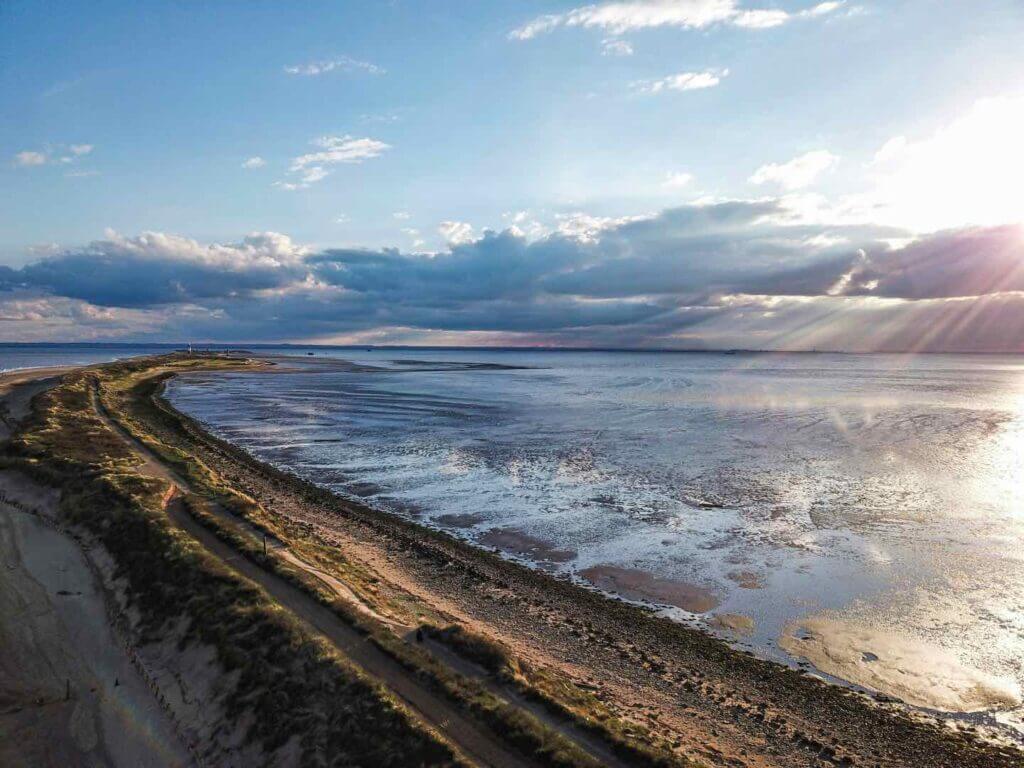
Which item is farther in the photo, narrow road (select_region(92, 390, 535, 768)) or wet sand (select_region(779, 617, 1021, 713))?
wet sand (select_region(779, 617, 1021, 713))

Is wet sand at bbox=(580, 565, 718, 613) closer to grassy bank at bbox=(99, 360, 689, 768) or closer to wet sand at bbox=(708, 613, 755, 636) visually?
wet sand at bbox=(708, 613, 755, 636)

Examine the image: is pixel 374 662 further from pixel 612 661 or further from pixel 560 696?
pixel 612 661

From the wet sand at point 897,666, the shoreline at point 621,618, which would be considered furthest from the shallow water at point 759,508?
the shoreline at point 621,618

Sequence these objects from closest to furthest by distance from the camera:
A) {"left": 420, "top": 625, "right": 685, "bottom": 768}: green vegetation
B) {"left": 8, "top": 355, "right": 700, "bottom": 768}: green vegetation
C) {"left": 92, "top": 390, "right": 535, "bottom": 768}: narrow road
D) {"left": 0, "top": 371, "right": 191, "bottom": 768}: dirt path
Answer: {"left": 92, "top": 390, "right": 535, "bottom": 768}: narrow road
{"left": 420, "top": 625, "right": 685, "bottom": 768}: green vegetation
{"left": 8, "top": 355, "right": 700, "bottom": 768}: green vegetation
{"left": 0, "top": 371, "right": 191, "bottom": 768}: dirt path

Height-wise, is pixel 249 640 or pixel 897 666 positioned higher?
pixel 249 640

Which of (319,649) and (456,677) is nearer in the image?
(456,677)

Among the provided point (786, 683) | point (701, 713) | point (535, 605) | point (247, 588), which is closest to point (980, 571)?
point (786, 683)

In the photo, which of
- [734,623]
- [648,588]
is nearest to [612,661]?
[734,623]

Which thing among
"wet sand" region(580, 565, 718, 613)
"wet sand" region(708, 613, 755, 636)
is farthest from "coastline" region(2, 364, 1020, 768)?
"wet sand" region(580, 565, 718, 613)
